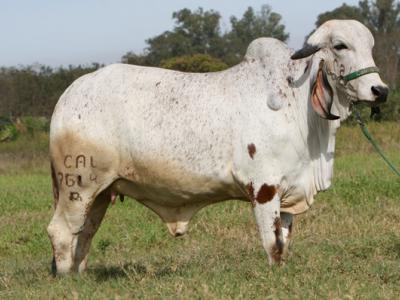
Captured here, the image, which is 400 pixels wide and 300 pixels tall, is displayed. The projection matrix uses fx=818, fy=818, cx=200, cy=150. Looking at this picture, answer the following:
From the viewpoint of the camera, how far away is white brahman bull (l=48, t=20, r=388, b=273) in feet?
14.6

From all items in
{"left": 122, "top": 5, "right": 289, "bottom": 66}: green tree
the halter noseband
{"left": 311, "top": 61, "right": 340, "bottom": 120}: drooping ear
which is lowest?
{"left": 122, "top": 5, "right": 289, "bottom": 66}: green tree

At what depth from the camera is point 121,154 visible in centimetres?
476

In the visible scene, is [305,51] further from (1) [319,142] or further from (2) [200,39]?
(2) [200,39]

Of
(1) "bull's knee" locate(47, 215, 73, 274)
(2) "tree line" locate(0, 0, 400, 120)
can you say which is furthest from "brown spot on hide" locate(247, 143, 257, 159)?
(2) "tree line" locate(0, 0, 400, 120)

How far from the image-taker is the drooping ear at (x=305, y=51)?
4.45 metres

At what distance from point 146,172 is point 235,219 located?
3097 millimetres

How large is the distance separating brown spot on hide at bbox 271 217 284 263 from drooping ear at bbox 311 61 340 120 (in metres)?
0.64

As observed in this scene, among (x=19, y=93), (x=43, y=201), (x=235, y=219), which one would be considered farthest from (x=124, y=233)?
(x=19, y=93)

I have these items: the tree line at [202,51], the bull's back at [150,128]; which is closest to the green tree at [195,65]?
the tree line at [202,51]

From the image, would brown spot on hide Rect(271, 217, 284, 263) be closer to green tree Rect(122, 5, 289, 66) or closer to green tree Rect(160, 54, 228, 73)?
green tree Rect(160, 54, 228, 73)

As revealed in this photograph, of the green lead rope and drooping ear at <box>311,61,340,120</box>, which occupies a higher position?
drooping ear at <box>311,61,340,120</box>

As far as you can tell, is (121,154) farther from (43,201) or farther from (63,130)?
(43,201)

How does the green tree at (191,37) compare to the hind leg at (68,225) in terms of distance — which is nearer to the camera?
the hind leg at (68,225)

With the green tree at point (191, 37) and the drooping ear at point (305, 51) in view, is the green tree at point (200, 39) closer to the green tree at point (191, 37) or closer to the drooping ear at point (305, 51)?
the green tree at point (191, 37)
